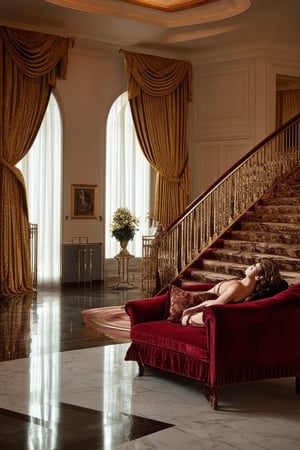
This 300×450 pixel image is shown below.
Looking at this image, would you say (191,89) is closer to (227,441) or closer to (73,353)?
(73,353)

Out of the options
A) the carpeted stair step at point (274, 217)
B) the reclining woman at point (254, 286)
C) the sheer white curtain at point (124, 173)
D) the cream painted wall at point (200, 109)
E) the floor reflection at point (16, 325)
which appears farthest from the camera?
the sheer white curtain at point (124, 173)

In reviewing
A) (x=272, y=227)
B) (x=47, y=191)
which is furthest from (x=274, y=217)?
(x=47, y=191)

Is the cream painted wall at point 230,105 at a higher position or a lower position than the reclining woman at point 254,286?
higher

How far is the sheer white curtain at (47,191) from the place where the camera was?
45.2 ft

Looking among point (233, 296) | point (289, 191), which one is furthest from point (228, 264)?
point (233, 296)

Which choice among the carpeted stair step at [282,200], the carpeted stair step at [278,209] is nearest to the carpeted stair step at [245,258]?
the carpeted stair step at [278,209]

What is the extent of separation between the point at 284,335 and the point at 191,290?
54.6 inches

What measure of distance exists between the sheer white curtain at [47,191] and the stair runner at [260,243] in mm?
3519

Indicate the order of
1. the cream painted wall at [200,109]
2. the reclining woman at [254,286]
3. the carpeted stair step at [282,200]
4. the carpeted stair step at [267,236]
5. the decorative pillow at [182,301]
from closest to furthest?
the reclining woman at [254,286] → the decorative pillow at [182,301] → the carpeted stair step at [267,236] → the carpeted stair step at [282,200] → the cream painted wall at [200,109]

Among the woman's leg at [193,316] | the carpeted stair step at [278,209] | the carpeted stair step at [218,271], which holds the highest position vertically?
the carpeted stair step at [278,209]

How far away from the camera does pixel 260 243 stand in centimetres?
1130

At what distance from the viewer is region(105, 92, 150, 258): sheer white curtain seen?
1489 centimetres

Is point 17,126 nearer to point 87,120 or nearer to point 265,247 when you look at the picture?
point 87,120

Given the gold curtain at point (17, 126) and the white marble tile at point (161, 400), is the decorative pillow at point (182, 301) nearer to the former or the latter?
the white marble tile at point (161, 400)
